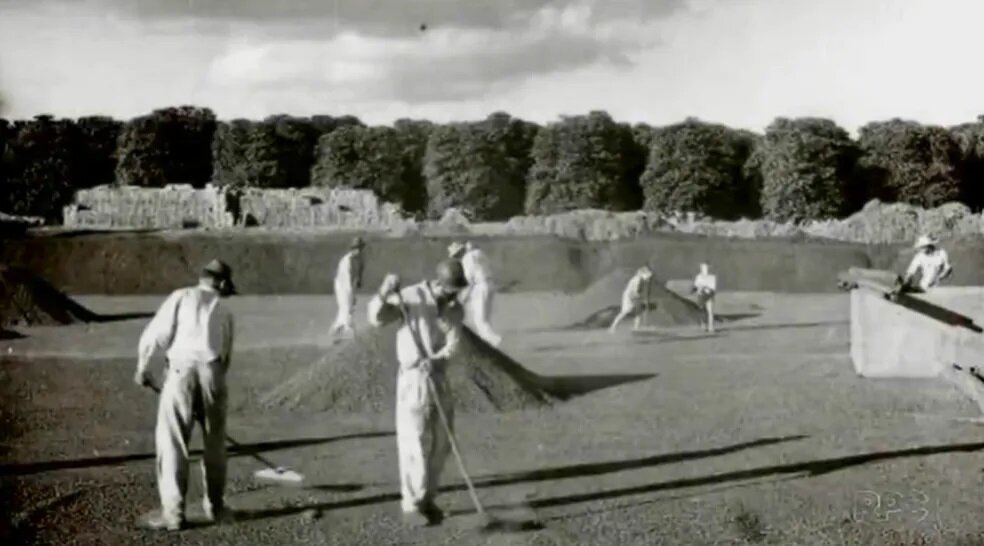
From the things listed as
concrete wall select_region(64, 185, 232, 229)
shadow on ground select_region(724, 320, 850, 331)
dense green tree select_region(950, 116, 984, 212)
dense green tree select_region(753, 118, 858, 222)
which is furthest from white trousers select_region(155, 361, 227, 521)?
dense green tree select_region(950, 116, 984, 212)

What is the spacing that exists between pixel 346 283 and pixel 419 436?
29.2 inches

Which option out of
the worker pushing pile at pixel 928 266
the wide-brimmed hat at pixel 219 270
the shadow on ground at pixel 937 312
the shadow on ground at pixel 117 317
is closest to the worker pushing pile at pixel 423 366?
the wide-brimmed hat at pixel 219 270

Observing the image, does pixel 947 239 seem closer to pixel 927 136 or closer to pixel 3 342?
pixel 927 136

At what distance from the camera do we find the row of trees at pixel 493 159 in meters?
4.62

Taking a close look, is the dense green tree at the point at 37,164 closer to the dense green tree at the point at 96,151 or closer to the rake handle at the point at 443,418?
the dense green tree at the point at 96,151

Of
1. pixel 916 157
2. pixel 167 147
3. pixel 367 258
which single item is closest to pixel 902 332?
pixel 916 157

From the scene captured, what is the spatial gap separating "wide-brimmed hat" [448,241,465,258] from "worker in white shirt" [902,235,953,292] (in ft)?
5.35

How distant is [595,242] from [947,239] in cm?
129

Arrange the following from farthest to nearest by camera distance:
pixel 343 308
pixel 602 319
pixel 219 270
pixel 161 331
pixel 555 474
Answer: pixel 602 319 < pixel 343 308 < pixel 555 474 < pixel 219 270 < pixel 161 331

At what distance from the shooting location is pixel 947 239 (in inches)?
190

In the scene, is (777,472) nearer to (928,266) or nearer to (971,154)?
(928,266)

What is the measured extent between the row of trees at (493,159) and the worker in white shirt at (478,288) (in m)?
0.21

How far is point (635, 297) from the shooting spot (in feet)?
15.5

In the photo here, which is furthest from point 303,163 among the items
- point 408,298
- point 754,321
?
point 754,321
